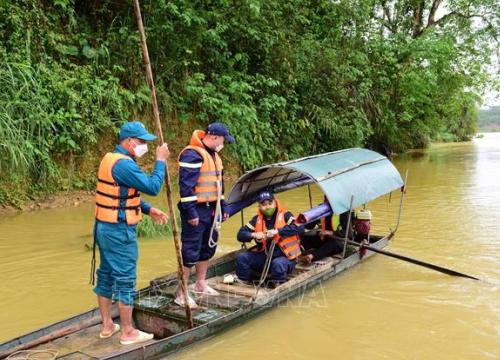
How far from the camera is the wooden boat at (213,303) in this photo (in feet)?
13.2

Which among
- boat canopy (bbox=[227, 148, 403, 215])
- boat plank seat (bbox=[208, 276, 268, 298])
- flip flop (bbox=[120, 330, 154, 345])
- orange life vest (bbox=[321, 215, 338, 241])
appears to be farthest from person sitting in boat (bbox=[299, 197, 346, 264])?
flip flop (bbox=[120, 330, 154, 345])

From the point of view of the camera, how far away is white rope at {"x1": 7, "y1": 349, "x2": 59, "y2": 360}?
3797mm

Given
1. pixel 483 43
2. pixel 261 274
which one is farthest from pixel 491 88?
pixel 261 274

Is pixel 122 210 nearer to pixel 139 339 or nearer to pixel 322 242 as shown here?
pixel 139 339

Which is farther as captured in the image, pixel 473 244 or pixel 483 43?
pixel 483 43

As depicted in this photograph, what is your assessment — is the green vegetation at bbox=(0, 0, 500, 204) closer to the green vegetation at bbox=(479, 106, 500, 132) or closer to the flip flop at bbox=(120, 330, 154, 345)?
the flip flop at bbox=(120, 330, 154, 345)

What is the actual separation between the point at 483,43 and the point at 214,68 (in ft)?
46.2

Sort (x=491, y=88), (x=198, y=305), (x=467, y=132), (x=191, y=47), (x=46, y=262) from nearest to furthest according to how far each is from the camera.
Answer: (x=198, y=305) → (x=46, y=262) → (x=191, y=47) → (x=491, y=88) → (x=467, y=132)

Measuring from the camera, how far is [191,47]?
12648mm

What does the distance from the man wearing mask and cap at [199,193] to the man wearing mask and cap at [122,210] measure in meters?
0.70

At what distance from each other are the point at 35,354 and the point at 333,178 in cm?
369

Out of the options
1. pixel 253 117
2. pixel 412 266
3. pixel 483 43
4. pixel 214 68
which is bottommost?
pixel 412 266

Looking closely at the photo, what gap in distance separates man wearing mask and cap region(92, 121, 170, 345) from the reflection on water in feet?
2.59

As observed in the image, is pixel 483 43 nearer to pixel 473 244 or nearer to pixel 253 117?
pixel 253 117
